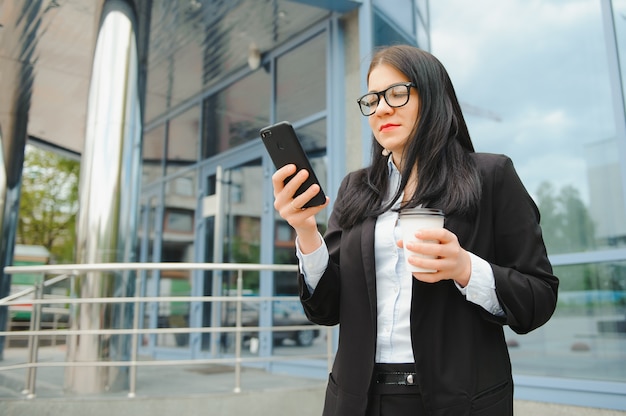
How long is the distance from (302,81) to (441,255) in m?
4.77

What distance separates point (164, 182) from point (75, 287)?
4029 mm

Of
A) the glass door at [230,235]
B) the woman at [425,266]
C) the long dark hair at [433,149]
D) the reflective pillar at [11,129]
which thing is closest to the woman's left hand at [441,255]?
the woman at [425,266]

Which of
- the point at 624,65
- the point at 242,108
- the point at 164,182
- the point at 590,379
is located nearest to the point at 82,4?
the point at 242,108

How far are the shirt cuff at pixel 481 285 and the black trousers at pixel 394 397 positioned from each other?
18 centimetres

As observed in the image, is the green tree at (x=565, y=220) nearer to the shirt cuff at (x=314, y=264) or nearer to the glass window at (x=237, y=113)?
the shirt cuff at (x=314, y=264)

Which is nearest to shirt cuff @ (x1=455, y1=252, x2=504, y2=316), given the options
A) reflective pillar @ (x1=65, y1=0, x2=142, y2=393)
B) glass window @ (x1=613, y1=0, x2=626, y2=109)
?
glass window @ (x1=613, y1=0, x2=626, y2=109)

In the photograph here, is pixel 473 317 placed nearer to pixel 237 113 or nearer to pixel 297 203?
pixel 297 203

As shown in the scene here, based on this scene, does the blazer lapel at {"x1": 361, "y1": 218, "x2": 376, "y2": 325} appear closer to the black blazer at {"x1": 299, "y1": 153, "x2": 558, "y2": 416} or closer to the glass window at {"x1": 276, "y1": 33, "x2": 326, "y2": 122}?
the black blazer at {"x1": 299, "y1": 153, "x2": 558, "y2": 416}

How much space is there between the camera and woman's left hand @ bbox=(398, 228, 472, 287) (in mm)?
824

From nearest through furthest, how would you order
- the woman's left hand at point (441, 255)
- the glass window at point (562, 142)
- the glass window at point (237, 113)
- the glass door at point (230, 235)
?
the woman's left hand at point (441, 255)
the glass window at point (562, 142)
the glass door at point (230, 235)
the glass window at point (237, 113)

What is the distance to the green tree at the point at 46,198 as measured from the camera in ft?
49.7

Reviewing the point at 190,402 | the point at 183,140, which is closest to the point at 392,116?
the point at 190,402

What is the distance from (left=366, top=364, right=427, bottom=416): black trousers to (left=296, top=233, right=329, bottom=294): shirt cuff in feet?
0.72

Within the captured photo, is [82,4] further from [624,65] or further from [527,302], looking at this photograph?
[527,302]
